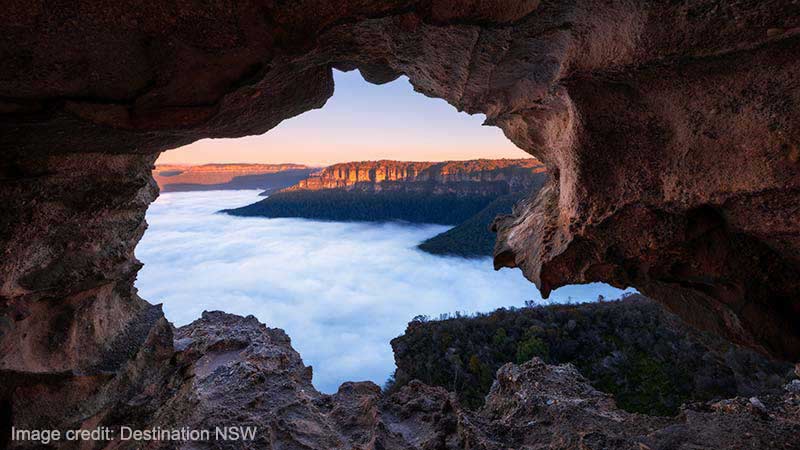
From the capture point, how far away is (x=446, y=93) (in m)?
4.60

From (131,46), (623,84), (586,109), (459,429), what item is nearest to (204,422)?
(459,429)

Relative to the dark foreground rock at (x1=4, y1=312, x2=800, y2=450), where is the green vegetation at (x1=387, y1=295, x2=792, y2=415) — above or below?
below

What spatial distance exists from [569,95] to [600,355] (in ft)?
84.2

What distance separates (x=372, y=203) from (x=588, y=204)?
8463cm

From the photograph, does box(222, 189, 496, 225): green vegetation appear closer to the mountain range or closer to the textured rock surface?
the mountain range

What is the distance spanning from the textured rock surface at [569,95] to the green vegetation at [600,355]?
15088 millimetres

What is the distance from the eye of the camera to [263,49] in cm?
266

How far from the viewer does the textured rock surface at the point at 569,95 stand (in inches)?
96.6

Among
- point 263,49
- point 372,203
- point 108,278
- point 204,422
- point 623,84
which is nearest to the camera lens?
point 263,49

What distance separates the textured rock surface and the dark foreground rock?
1207mm

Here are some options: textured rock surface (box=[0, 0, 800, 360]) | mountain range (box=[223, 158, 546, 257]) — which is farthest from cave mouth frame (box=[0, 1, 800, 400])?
mountain range (box=[223, 158, 546, 257])

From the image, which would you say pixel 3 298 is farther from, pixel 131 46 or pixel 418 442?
pixel 418 442

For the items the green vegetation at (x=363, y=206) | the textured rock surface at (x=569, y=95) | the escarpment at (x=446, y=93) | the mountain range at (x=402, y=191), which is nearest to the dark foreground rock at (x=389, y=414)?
the escarpment at (x=446, y=93)

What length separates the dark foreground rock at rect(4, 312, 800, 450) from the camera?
397 cm
